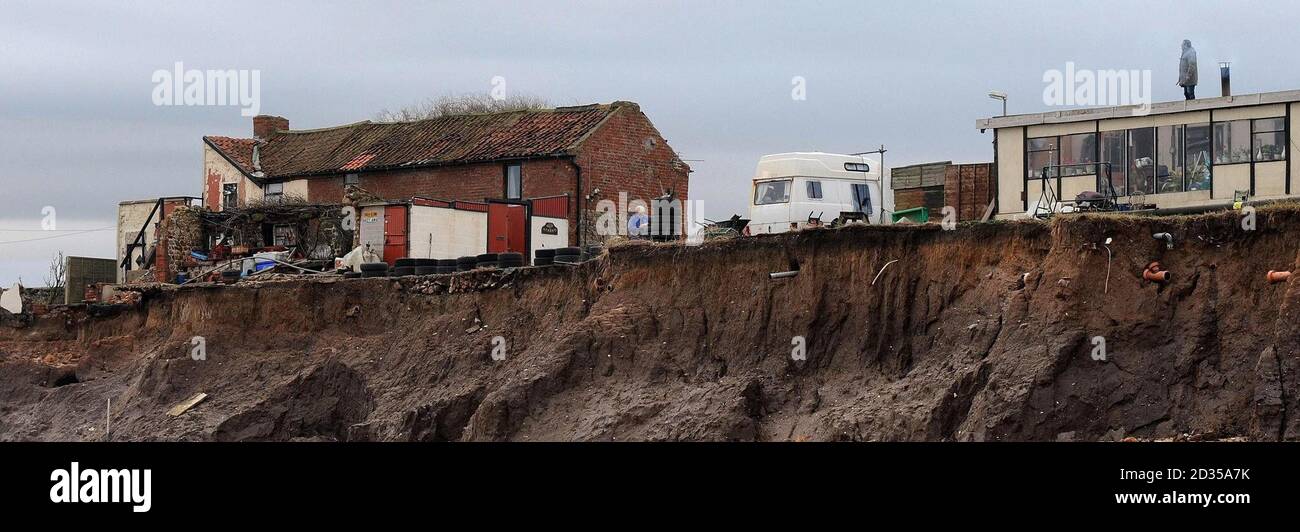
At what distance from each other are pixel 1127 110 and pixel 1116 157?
35.0 inches

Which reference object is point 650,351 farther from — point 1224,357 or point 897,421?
point 1224,357

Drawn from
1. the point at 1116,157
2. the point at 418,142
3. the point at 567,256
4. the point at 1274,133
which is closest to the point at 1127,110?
the point at 1116,157

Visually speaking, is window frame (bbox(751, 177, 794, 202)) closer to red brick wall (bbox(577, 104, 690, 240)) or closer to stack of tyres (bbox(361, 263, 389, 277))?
stack of tyres (bbox(361, 263, 389, 277))

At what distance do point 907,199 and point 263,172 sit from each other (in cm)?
2329

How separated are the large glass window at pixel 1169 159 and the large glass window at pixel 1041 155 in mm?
2021

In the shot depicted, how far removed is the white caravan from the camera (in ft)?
111

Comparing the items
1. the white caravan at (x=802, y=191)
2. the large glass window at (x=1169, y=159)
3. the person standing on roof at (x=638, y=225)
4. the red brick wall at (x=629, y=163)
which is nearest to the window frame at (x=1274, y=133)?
the large glass window at (x=1169, y=159)

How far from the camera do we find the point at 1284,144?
28656mm

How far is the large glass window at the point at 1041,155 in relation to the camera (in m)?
31.1

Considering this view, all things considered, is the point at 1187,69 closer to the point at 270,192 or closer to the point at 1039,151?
the point at 1039,151

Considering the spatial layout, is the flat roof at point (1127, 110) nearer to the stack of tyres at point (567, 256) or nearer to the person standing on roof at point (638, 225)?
the stack of tyres at point (567, 256)

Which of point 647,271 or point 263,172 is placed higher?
point 263,172
